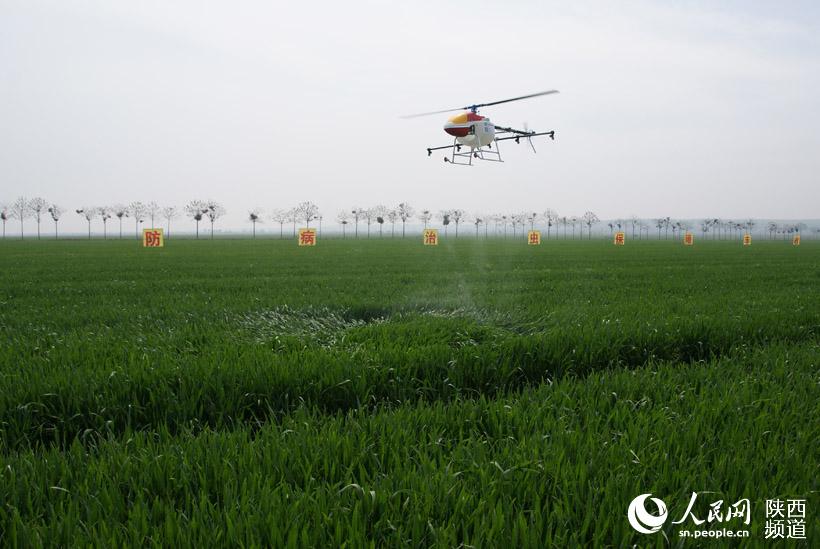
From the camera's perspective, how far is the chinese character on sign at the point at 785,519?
265cm

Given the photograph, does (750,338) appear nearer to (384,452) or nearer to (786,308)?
(786,308)

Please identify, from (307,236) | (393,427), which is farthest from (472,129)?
(307,236)

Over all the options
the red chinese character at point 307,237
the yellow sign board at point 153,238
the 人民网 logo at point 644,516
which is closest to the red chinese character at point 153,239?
the yellow sign board at point 153,238

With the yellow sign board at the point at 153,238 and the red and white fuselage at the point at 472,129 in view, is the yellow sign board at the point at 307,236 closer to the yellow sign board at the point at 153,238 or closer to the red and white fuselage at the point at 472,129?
the yellow sign board at the point at 153,238

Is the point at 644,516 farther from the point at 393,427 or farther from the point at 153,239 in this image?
the point at 153,239

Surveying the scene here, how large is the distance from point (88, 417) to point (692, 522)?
16.6 feet

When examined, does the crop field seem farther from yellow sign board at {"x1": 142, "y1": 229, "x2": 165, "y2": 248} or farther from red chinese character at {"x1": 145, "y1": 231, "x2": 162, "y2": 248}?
red chinese character at {"x1": 145, "y1": 231, "x2": 162, "y2": 248}

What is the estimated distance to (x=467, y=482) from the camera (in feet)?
10.3

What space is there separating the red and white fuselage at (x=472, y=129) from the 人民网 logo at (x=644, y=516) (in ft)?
62.8

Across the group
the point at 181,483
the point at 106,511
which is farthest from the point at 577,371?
the point at 106,511

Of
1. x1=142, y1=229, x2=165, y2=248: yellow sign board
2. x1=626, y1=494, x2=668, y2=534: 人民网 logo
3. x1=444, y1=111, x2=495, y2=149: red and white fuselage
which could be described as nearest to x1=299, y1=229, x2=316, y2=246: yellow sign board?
x1=142, y1=229, x2=165, y2=248: yellow sign board

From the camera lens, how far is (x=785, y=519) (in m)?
2.81

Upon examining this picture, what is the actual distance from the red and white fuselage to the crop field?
→ 1271 centimetres

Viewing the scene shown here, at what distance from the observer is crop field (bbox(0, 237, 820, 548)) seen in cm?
274
